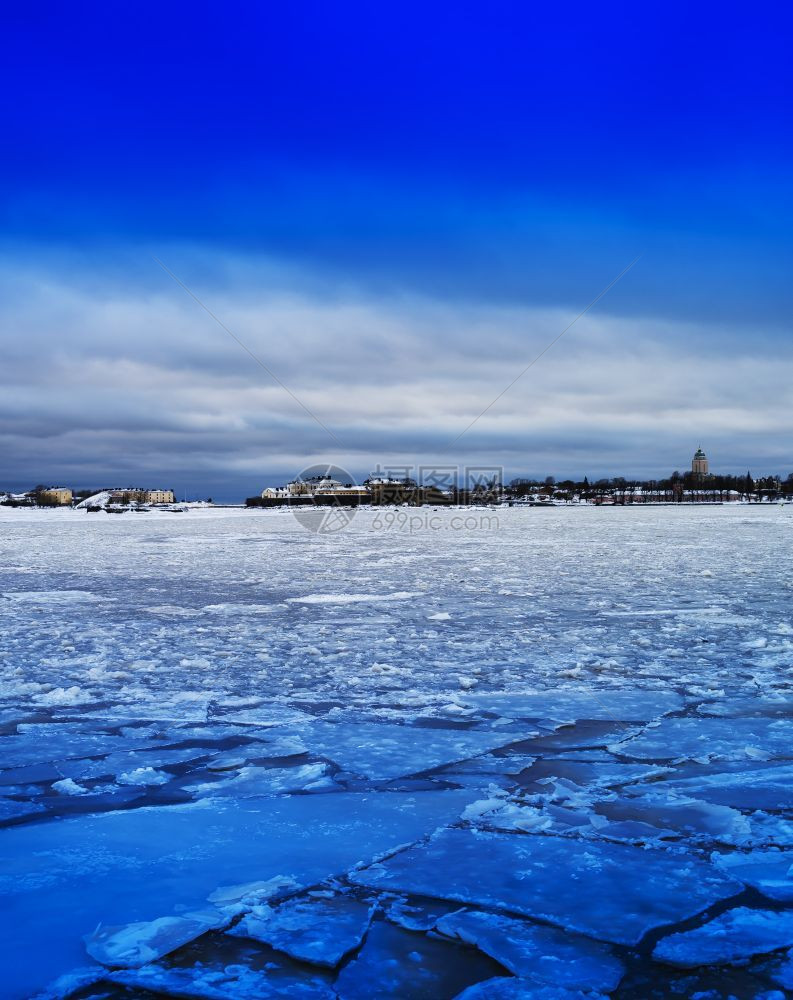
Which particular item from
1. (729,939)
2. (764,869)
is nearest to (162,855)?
(729,939)

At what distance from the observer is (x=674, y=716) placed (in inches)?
203

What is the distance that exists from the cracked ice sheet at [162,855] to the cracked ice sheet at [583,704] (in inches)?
62.8

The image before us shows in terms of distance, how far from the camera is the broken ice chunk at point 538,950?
2.34 m

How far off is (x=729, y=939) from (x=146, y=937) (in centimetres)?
183

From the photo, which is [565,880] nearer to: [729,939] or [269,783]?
[729,939]

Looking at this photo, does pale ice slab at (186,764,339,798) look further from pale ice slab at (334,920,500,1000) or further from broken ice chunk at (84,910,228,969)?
pale ice slab at (334,920,500,1000)

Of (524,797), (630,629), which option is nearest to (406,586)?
(630,629)

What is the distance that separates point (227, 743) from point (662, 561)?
14238mm

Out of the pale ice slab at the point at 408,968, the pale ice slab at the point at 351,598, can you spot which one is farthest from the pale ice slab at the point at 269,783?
the pale ice slab at the point at 351,598

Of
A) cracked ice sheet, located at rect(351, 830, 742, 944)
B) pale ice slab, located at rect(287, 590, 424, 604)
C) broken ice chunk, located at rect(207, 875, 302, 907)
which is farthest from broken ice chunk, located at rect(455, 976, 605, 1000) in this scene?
pale ice slab, located at rect(287, 590, 424, 604)

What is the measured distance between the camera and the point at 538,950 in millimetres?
2488

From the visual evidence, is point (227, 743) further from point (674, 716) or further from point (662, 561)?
point (662, 561)

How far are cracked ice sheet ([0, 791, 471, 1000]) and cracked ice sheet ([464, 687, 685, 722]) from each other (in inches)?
62.8

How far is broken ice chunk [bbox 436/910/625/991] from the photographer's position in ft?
7.69
